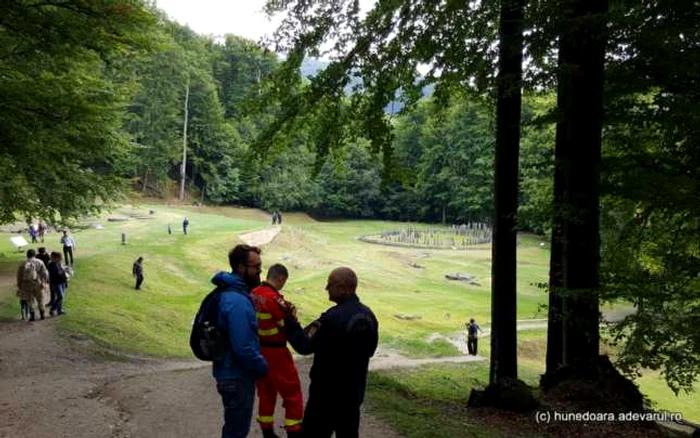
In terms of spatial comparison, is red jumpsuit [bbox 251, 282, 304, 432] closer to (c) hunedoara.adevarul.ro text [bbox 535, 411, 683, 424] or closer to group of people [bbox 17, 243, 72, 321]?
(c) hunedoara.adevarul.ro text [bbox 535, 411, 683, 424]

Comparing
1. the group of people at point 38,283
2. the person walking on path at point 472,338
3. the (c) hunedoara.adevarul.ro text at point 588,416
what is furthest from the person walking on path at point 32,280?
the person walking on path at point 472,338

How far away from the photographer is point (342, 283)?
4250 millimetres

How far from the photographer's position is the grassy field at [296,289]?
14578mm

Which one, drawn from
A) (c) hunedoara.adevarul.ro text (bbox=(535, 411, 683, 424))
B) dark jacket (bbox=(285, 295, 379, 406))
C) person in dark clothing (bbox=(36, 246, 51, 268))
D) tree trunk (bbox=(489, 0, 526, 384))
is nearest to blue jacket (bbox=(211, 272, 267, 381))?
dark jacket (bbox=(285, 295, 379, 406))

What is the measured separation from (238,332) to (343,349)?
78 centimetres

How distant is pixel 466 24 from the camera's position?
8.18m

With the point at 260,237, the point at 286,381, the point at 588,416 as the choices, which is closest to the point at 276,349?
the point at 286,381

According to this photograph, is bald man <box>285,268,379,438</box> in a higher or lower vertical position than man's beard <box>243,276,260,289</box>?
lower

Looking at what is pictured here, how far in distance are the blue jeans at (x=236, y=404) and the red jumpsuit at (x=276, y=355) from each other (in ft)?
2.21

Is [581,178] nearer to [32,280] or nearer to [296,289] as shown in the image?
[32,280]

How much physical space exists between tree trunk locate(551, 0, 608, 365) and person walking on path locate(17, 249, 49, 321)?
1166cm

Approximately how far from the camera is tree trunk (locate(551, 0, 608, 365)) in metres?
7.22

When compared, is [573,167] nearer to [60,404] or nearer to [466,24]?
[466,24]

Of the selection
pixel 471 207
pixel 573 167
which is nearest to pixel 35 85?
pixel 573 167
